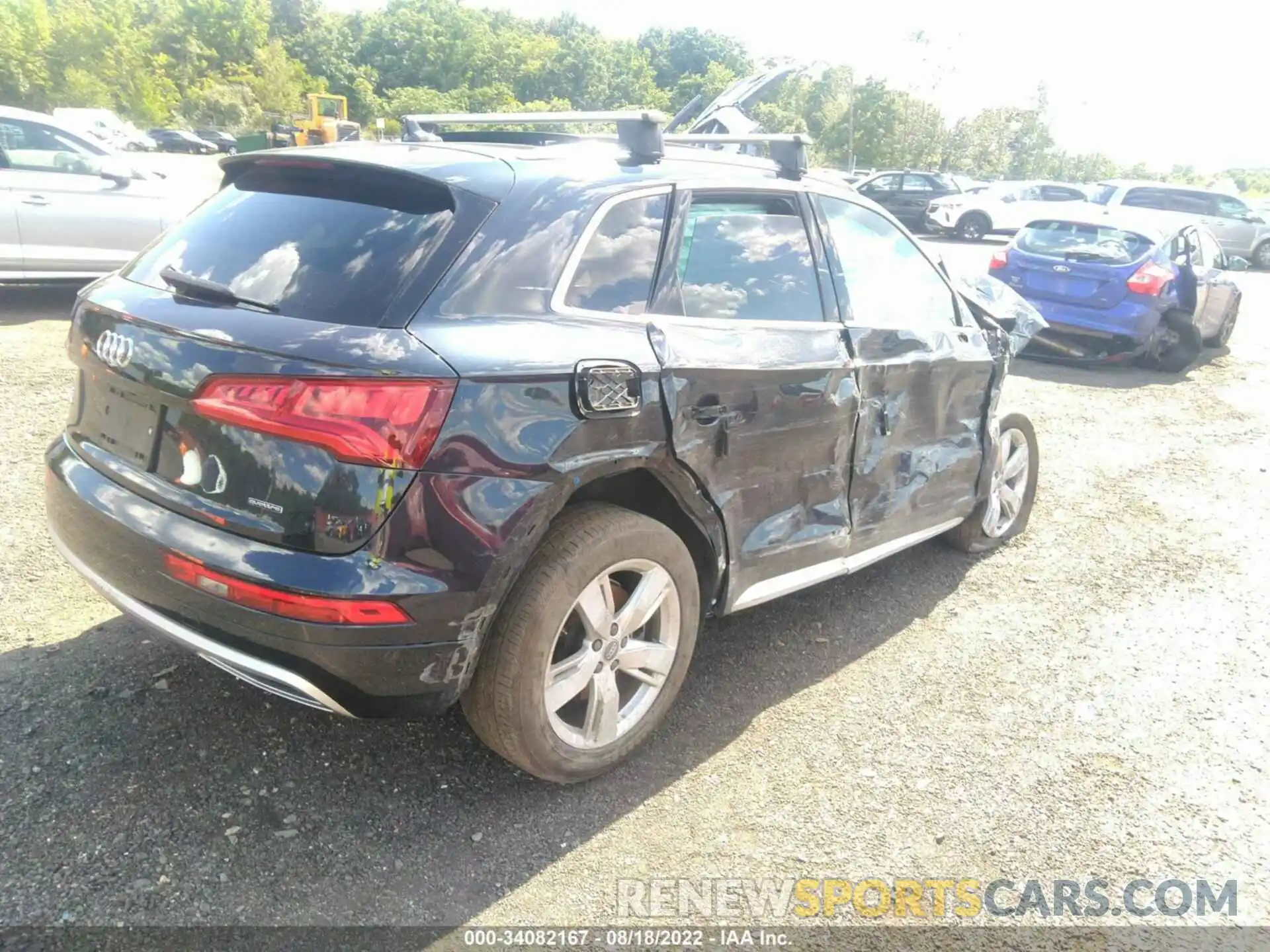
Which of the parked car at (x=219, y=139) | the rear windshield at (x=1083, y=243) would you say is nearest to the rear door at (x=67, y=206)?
the rear windshield at (x=1083, y=243)

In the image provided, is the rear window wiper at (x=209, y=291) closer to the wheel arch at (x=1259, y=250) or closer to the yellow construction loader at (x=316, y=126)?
the wheel arch at (x=1259, y=250)

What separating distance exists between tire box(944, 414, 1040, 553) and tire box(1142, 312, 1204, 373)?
17.6 ft

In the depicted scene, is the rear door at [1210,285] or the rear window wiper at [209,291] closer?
the rear window wiper at [209,291]

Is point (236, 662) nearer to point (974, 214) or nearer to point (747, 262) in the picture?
point (747, 262)

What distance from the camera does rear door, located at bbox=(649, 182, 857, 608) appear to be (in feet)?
9.19

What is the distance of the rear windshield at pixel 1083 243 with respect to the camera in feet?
29.8

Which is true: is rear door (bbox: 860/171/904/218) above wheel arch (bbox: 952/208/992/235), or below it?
above

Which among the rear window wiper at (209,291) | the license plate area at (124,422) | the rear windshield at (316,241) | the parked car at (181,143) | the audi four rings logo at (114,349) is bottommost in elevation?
the parked car at (181,143)

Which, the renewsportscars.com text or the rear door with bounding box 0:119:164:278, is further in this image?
the rear door with bounding box 0:119:164:278

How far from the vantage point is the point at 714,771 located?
114 inches

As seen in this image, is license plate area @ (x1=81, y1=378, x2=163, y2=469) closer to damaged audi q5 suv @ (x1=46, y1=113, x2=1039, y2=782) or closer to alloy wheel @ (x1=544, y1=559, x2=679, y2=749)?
damaged audi q5 suv @ (x1=46, y1=113, x2=1039, y2=782)

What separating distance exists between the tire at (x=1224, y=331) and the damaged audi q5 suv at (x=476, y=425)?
909cm

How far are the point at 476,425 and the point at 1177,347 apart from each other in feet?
30.1

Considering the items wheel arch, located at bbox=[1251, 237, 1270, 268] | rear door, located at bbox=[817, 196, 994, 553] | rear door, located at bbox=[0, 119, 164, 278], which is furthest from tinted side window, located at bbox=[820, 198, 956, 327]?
wheel arch, located at bbox=[1251, 237, 1270, 268]
